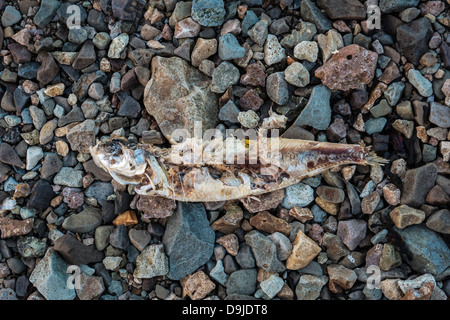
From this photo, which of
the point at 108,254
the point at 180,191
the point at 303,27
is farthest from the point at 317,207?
the point at 108,254

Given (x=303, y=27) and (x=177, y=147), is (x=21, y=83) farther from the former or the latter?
(x=303, y=27)

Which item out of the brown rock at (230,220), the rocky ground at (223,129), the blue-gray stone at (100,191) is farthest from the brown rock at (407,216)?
the blue-gray stone at (100,191)

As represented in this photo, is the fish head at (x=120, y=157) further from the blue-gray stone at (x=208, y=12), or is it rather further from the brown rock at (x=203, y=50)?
the blue-gray stone at (x=208, y=12)

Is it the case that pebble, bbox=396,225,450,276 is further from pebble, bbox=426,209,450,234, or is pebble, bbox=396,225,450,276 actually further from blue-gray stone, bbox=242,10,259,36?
blue-gray stone, bbox=242,10,259,36

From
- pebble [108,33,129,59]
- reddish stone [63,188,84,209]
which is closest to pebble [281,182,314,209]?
reddish stone [63,188,84,209]
